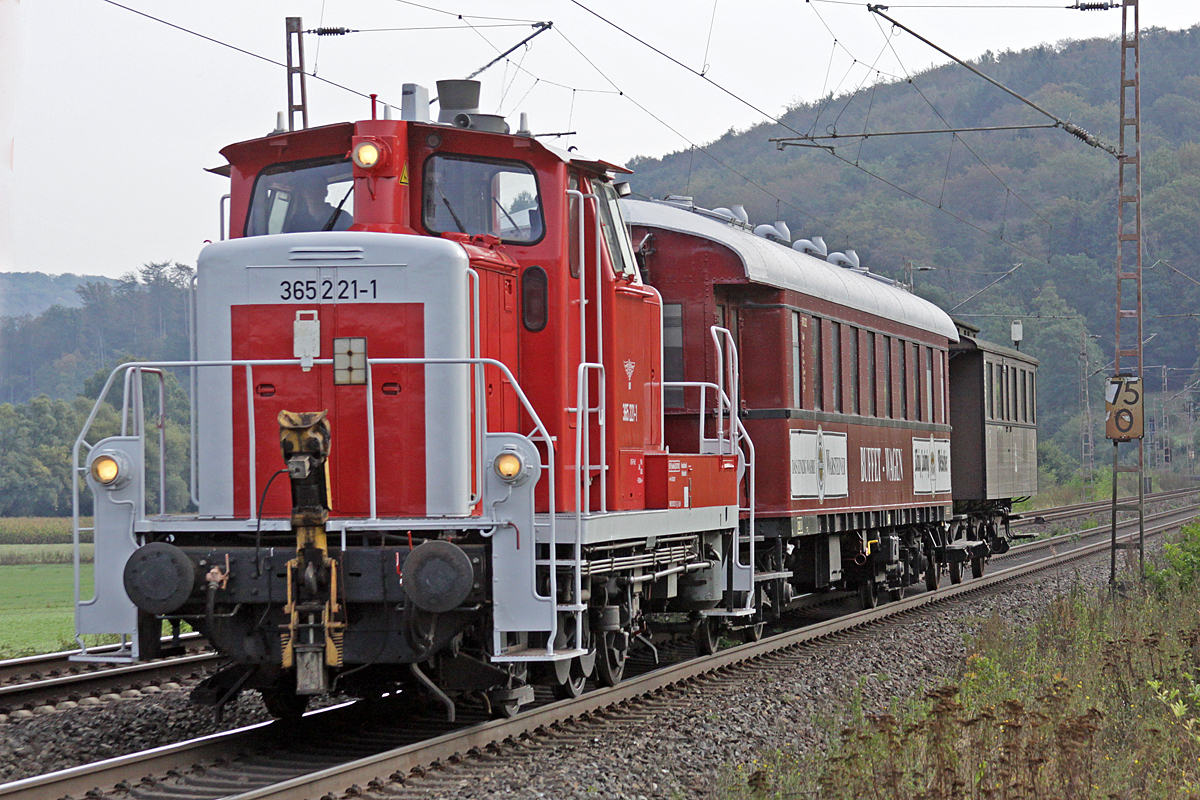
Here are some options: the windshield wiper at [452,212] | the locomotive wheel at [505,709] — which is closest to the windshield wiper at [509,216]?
the windshield wiper at [452,212]

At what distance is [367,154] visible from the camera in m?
7.63

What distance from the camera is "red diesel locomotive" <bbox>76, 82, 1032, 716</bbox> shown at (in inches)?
278

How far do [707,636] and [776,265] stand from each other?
3.53 m

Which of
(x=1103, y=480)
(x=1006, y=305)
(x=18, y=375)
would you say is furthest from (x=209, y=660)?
(x=1006, y=305)

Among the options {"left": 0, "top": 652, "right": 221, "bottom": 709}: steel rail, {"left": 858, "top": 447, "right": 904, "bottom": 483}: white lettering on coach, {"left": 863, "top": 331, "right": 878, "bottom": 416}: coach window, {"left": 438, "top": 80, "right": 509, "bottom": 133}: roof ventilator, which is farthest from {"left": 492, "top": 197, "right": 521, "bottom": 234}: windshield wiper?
{"left": 863, "top": 331, "right": 878, "bottom": 416}: coach window

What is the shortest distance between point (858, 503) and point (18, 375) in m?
41.4

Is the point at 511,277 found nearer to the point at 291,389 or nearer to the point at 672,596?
the point at 291,389

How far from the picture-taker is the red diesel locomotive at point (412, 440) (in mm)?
7051

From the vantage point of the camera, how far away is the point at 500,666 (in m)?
7.54

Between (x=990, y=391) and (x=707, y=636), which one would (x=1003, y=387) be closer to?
(x=990, y=391)

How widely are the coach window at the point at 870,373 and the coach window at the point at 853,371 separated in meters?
0.33

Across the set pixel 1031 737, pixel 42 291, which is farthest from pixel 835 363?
pixel 42 291

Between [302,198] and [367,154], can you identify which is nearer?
[367,154]

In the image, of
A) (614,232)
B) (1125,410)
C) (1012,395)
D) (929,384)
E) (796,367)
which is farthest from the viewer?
(1012,395)
